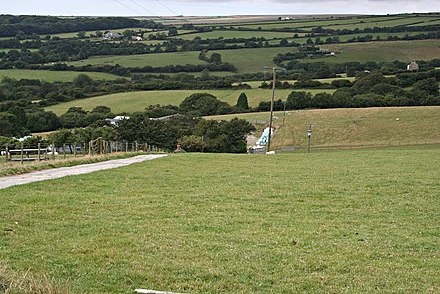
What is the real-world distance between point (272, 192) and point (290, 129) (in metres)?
72.9

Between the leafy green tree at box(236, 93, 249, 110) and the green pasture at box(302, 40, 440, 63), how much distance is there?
30971mm

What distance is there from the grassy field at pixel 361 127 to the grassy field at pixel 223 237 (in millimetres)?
61673

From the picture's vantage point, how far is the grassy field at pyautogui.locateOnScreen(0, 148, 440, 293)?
10.3 meters

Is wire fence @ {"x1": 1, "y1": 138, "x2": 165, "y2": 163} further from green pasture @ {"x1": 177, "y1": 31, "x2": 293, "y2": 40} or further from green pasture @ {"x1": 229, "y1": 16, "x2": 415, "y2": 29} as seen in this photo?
green pasture @ {"x1": 229, "y1": 16, "x2": 415, "y2": 29}

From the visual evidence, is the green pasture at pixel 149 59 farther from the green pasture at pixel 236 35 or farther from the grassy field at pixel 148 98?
the grassy field at pixel 148 98

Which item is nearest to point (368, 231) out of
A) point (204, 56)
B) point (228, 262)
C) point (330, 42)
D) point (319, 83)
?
point (228, 262)

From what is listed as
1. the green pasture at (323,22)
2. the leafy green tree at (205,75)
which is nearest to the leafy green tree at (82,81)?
the leafy green tree at (205,75)

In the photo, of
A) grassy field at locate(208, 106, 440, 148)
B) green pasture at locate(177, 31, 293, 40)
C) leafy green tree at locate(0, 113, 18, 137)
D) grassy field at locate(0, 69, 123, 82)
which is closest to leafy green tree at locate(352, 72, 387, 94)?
grassy field at locate(208, 106, 440, 148)

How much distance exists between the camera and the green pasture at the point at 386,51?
14062cm

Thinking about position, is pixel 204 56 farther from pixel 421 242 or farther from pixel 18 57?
pixel 421 242

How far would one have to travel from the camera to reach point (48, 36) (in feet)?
559

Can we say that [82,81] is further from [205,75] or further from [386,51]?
[386,51]

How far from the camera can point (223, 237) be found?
13.9 metres

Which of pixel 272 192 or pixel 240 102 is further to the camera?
pixel 240 102
